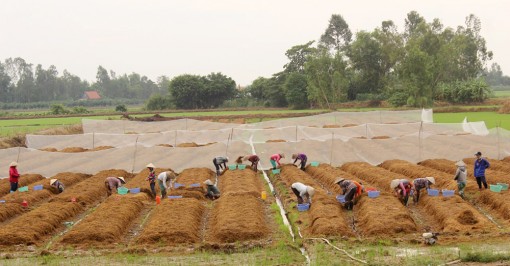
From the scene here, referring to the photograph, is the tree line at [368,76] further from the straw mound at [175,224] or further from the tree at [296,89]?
the straw mound at [175,224]

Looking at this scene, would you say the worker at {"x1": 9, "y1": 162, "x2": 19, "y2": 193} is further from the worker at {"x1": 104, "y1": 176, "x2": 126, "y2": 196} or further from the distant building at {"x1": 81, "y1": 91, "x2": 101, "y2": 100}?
the distant building at {"x1": 81, "y1": 91, "x2": 101, "y2": 100}

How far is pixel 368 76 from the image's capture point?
7506cm

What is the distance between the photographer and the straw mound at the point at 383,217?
11805 mm

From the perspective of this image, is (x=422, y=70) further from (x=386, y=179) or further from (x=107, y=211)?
(x=107, y=211)

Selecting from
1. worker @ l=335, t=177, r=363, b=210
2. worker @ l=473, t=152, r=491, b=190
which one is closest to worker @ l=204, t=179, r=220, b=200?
worker @ l=335, t=177, r=363, b=210

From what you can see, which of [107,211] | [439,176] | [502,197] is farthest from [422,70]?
[107,211]

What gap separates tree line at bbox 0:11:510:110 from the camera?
57.4 meters

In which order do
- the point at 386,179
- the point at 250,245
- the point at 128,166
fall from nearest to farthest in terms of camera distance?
the point at 250,245
the point at 386,179
the point at 128,166

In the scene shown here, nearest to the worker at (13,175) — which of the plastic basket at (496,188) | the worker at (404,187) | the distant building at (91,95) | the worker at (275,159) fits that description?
the worker at (275,159)

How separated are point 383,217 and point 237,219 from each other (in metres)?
3.38

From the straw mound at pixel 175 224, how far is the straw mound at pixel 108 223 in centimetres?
69

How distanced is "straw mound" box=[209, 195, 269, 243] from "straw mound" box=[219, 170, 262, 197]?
3.35 feet

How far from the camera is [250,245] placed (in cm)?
1124

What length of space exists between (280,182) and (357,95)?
2147 inches
